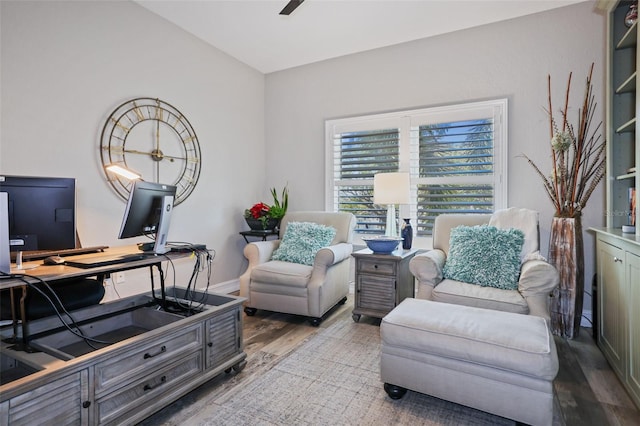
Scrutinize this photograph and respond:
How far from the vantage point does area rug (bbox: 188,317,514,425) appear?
169 cm

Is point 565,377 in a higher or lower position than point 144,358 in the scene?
lower

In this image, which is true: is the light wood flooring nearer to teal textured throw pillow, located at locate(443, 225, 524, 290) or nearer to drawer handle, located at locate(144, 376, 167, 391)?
drawer handle, located at locate(144, 376, 167, 391)

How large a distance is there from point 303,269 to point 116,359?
1711mm

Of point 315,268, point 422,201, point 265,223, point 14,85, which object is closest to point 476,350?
point 315,268

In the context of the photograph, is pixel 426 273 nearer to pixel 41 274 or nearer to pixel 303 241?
pixel 303 241

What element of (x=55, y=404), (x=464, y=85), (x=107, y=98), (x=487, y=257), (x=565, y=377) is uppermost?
(x=464, y=85)

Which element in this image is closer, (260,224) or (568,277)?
(568,277)

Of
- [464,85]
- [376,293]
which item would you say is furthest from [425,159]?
[376,293]

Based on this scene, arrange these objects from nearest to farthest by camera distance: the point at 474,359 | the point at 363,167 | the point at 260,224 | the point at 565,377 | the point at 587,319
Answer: the point at 474,359 < the point at 565,377 < the point at 587,319 < the point at 260,224 < the point at 363,167

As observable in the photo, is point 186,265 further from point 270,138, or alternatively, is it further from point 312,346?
point 270,138

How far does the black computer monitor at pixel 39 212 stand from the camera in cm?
155

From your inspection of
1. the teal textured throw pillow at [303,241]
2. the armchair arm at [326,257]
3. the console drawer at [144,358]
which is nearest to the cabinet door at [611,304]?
the armchair arm at [326,257]

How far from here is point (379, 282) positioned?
9.84 feet

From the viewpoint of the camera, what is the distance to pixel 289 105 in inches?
174
